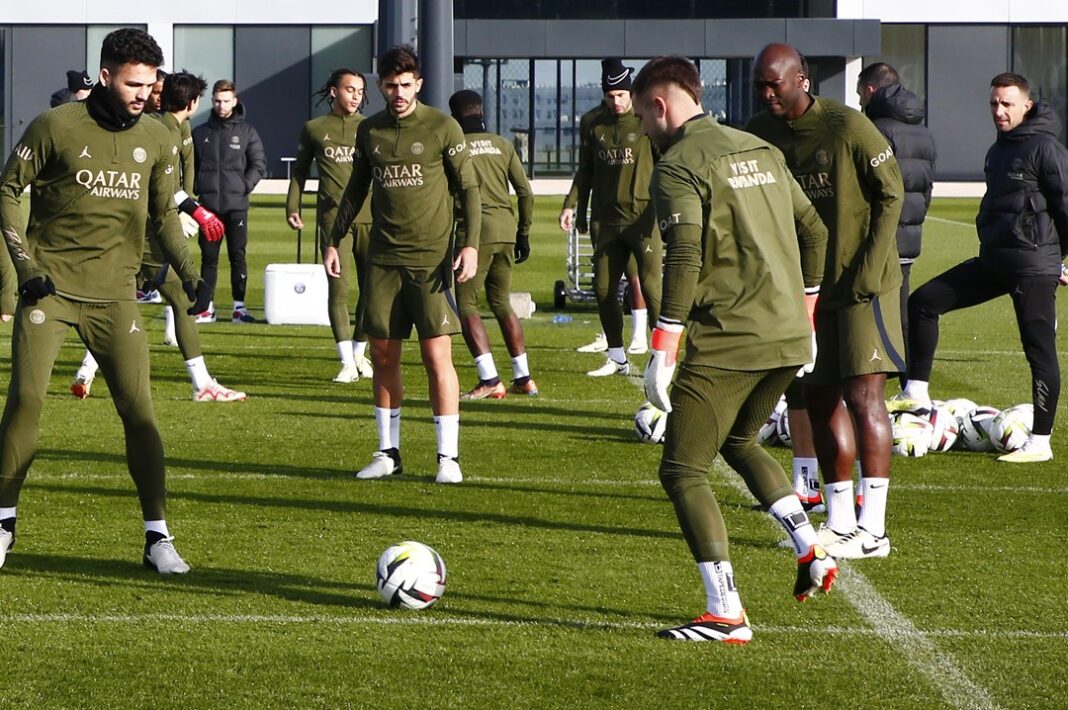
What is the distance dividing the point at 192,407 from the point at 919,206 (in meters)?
5.08

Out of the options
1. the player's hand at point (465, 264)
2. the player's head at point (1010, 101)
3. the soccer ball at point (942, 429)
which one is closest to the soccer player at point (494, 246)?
the player's hand at point (465, 264)

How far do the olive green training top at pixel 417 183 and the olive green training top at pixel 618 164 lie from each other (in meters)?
3.73

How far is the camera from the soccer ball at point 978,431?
35.0 feet

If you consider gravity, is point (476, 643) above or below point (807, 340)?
below

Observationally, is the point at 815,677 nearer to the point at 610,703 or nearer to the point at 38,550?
the point at 610,703

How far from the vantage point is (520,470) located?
32.7 ft

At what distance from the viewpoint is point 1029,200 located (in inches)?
396

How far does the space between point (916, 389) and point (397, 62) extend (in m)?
3.94

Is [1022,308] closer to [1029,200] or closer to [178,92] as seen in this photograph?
[1029,200]

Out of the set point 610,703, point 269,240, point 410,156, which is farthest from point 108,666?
point 269,240

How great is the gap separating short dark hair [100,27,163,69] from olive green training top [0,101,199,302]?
300 mm

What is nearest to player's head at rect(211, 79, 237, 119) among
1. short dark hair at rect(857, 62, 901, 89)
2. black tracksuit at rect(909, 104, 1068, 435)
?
short dark hair at rect(857, 62, 901, 89)

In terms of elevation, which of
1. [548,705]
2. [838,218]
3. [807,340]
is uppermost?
[838,218]

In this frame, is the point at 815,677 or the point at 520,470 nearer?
the point at 815,677
